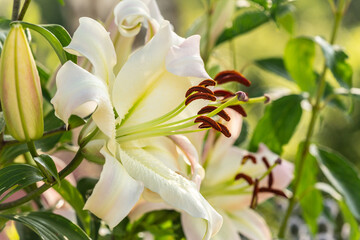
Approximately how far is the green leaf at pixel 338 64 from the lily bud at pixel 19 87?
1.30ft

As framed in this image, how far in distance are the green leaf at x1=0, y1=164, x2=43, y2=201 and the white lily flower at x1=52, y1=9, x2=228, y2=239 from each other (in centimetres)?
6

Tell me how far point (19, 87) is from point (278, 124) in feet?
1.42

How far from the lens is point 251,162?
676mm

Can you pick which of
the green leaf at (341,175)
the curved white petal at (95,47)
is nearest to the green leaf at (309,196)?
the green leaf at (341,175)

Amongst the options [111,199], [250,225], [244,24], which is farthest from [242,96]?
[244,24]

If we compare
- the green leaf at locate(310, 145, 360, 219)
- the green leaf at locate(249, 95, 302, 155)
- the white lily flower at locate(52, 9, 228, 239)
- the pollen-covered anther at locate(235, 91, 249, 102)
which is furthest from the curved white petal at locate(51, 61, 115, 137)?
the green leaf at locate(310, 145, 360, 219)

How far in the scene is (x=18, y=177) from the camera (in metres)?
0.45

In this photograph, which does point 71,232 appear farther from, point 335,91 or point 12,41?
point 335,91

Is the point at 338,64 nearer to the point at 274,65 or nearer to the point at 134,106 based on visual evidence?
the point at 274,65

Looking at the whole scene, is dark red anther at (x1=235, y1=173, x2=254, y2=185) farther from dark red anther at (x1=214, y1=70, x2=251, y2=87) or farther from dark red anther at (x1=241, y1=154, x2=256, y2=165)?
dark red anther at (x1=214, y1=70, x2=251, y2=87)

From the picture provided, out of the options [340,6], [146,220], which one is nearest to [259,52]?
[340,6]

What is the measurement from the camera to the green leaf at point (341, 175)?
0.78m

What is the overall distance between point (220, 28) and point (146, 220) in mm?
262

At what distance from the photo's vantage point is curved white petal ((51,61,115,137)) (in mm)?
395
